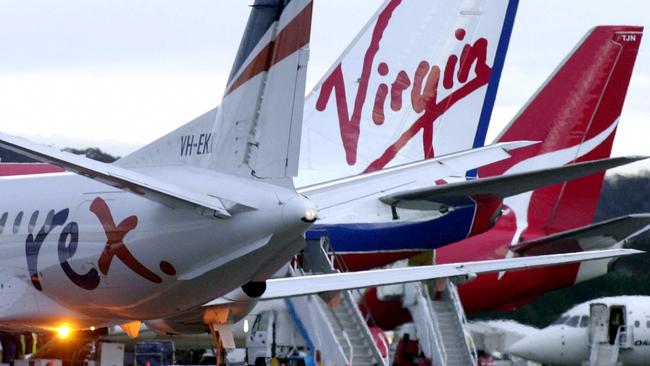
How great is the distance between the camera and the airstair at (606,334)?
1446 inches

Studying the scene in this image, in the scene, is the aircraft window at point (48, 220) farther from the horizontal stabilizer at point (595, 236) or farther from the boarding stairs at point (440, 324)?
the horizontal stabilizer at point (595, 236)

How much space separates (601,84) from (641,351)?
23.5 ft

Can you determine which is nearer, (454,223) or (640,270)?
(454,223)

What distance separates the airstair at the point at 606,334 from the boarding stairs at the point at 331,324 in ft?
32.5

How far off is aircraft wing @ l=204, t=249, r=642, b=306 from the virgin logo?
29.2ft

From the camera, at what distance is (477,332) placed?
36.1 metres

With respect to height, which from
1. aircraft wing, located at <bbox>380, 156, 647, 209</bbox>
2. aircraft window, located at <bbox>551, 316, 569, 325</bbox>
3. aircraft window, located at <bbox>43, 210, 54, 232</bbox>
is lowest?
aircraft window, located at <bbox>43, 210, 54, 232</bbox>

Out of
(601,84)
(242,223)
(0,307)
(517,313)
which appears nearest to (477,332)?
(517,313)

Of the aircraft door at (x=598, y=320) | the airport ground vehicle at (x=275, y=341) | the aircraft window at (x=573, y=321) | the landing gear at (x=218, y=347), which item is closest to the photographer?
the landing gear at (x=218, y=347)

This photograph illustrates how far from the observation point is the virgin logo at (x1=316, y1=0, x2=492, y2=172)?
99.7 ft

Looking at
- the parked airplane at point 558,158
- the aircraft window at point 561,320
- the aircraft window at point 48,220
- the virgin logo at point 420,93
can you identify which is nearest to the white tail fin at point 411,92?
the virgin logo at point 420,93

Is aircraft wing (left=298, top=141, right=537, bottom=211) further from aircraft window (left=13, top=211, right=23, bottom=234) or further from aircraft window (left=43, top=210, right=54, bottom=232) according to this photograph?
aircraft window (left=13, top=211, right=23, bottom=234)

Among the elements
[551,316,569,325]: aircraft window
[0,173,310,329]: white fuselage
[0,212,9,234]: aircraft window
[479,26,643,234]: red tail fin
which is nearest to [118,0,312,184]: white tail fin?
[0,173,310,329]: white fuselage

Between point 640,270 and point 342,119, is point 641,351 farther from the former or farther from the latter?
point 342,119
